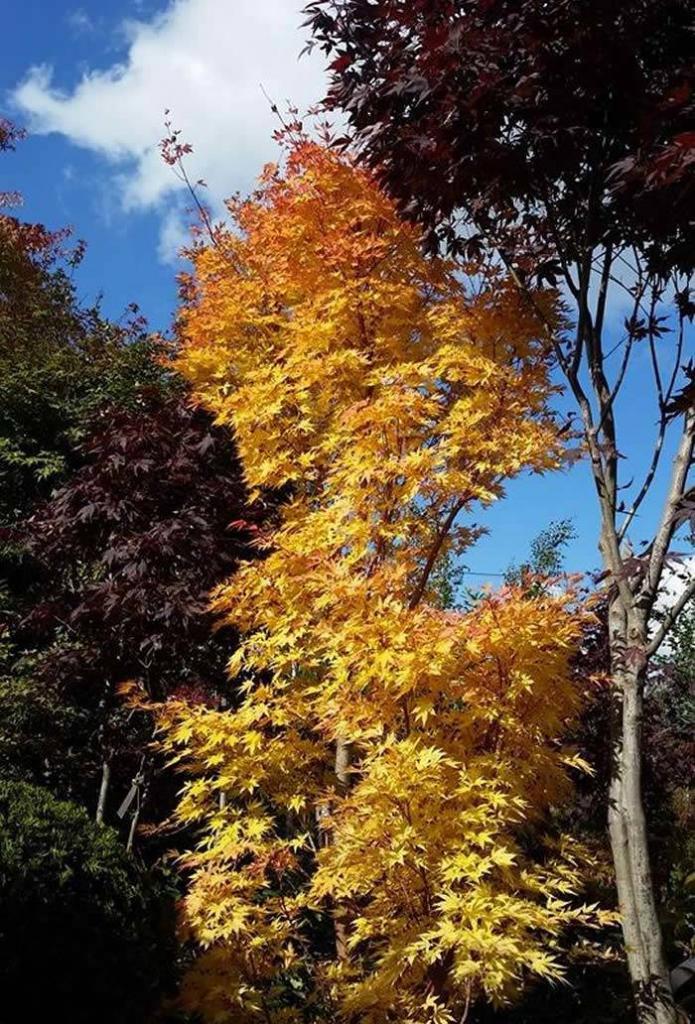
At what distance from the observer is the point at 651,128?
3621 millimetres

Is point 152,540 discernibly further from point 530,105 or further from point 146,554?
point 530,105

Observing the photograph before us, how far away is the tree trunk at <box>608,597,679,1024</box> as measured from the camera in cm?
391

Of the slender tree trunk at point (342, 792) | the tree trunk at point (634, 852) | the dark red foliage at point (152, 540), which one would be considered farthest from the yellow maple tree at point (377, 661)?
the dark red foliage at point (152, 540)

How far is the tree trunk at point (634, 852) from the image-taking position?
154 inches

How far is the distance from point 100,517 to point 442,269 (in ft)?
9.72

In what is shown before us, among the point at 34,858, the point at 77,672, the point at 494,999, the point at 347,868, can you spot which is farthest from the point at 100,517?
the point at 494,999

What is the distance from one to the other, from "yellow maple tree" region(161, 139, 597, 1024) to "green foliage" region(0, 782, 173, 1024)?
A: 1.00 feet

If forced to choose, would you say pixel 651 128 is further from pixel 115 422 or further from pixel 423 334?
pixel 115 422

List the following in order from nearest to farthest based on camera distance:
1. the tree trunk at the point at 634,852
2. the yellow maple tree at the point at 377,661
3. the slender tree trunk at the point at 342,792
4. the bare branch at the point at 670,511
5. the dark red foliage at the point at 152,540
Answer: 1. the yellow maple tree at the point at 377,661
2. the tree trunk at the point at 634,852
3. the bare branch at the point at 670,511
4. the slender tree trunk at the point at 342,792
5. the dark red foliage at the point at 152,540

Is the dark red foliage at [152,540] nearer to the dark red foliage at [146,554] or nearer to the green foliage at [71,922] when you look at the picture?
the dark red foliage at [146,554]

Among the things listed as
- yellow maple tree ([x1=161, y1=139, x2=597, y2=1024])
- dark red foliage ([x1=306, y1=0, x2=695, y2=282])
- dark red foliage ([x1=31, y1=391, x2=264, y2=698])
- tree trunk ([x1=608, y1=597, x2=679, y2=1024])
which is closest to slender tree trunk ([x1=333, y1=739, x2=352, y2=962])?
yellow maple tree ([x1=161, y1=139, x2=597, y2=1024])

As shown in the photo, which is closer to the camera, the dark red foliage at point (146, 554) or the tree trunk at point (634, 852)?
the tree trunk at point (634, 852)

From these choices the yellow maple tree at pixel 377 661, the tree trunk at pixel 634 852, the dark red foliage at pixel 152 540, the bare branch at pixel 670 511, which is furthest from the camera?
the dark red foliage at pixel 152 540

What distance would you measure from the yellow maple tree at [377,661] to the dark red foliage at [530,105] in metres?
0.74
